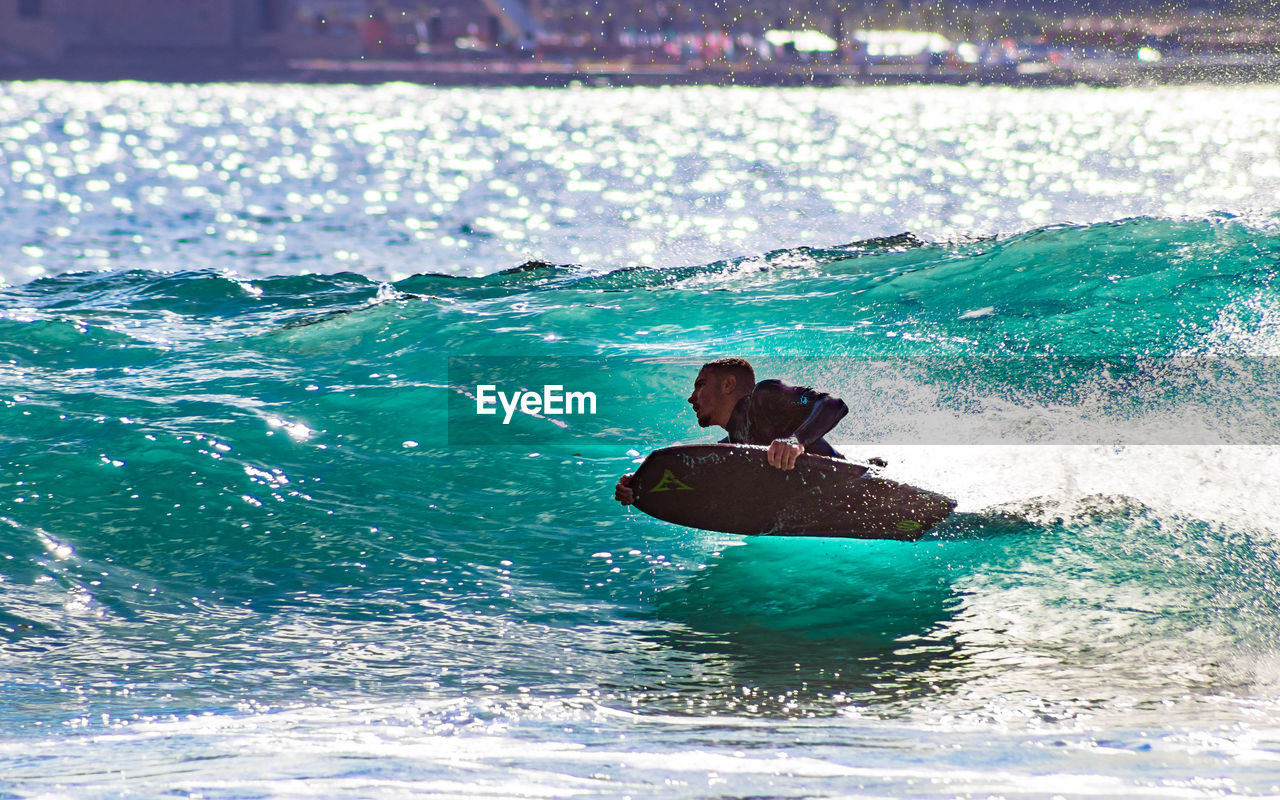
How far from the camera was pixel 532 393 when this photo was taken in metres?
12.4

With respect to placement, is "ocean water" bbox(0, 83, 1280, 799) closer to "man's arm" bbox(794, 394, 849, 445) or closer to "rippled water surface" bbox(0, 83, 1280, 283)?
Answer: "man's arm" bbox(794, 394, 849, 445)

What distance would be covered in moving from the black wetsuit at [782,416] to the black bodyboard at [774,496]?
14 centimetres

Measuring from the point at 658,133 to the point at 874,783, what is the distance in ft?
220

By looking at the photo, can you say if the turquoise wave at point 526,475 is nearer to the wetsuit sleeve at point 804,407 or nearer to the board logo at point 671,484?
the board logo at point 671,484

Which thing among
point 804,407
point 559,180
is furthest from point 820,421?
point 559,180

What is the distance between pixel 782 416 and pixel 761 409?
13 cm

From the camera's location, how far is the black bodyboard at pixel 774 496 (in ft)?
24.0

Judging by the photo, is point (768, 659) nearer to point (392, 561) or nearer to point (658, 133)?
point (392, 561)

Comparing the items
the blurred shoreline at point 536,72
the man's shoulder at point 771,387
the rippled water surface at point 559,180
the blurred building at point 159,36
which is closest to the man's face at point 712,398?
the man's shoulder at point 771,387

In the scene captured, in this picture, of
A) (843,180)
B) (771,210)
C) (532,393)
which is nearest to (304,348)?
(532,393)

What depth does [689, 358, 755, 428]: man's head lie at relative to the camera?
7.06 m

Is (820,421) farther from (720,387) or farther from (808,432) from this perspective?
(720,387)

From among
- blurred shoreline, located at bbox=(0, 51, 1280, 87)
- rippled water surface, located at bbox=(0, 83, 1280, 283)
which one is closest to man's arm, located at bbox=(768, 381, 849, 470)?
rippled water surface, located at bbox=(0, 83, 1280, 283)

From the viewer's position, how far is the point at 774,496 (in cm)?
741
